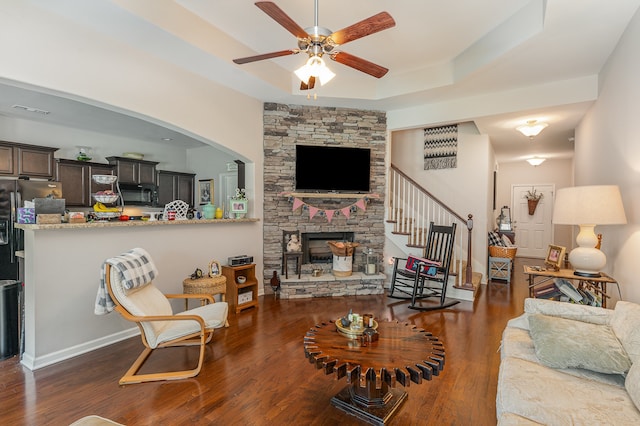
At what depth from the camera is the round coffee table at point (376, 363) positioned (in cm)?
192

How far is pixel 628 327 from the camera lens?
1.95m

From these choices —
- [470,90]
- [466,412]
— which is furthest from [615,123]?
[466,412]

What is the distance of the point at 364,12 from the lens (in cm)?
337

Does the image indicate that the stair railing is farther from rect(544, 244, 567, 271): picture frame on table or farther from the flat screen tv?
rect(544, 244, 567, 271): picture frame on table

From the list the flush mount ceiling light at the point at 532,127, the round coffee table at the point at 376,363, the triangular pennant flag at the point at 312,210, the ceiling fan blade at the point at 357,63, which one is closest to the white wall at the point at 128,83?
the triangular pennant flag at the point at 312,210

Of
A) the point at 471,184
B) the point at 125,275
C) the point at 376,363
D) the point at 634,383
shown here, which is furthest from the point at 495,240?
the point at 125,275

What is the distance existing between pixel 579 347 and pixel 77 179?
7.34m

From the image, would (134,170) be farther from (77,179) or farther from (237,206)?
(237,206)

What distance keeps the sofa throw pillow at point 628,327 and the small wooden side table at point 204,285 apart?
364cm

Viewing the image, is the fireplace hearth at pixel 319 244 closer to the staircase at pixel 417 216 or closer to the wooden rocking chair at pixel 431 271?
the staircase at pixel 417 216

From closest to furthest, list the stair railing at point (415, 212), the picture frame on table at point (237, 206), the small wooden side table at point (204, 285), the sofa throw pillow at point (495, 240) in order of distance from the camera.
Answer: the small wooden side table at point (204, 285)
the picture frame on table at point (237, 206)
the stair railing at point (415, 212)
the sofa throw pillow at point (495, 240)

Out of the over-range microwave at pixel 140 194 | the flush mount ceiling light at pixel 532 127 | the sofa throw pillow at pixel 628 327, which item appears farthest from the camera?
the over-range microwave at pixel 140 194

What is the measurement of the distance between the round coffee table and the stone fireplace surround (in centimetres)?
272

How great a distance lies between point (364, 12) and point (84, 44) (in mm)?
2752
